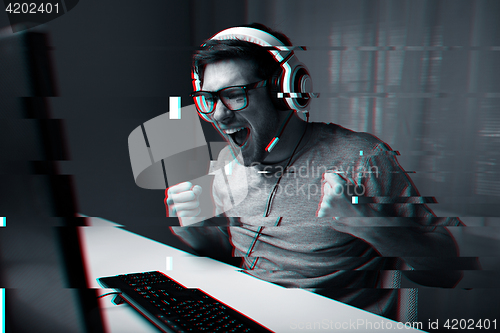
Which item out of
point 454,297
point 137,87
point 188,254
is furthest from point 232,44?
point 454,297

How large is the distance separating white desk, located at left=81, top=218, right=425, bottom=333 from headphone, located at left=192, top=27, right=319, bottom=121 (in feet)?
1.11

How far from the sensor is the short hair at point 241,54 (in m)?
0.64

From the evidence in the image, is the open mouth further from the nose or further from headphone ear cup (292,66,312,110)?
headphone ear cup (292,66,312,110)

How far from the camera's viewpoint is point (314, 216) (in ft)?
2.45

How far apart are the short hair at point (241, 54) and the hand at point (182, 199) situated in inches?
9.9

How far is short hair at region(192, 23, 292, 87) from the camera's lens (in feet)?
2.10

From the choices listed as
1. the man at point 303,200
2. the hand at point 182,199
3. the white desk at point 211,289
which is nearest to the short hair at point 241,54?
the man at point 303,200

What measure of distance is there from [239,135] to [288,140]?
126mm

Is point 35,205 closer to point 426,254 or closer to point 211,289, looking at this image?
point 211,289

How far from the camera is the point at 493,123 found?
1.97ft

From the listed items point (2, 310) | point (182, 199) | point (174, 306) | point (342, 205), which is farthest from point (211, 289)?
point (2, 310)

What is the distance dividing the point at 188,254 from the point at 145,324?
0.66 feet

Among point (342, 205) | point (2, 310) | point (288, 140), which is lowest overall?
point (2, 310)

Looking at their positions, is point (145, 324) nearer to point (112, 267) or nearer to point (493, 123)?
point (112, 267)
